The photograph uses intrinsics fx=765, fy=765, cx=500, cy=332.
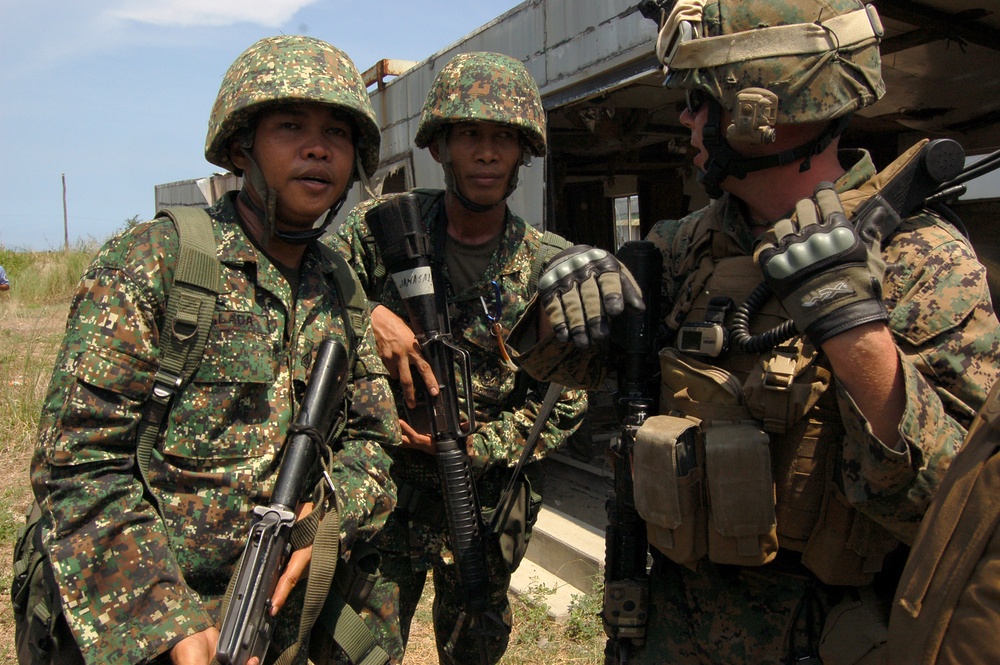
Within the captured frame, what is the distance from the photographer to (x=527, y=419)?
9.45 ft

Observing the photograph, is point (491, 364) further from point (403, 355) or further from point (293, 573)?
point (293, 573)

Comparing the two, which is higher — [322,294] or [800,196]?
[800,196]

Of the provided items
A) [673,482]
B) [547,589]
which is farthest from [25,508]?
[673,482]

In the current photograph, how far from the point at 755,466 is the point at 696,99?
0.93 meters

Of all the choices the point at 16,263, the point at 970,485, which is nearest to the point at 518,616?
the point at 970,485

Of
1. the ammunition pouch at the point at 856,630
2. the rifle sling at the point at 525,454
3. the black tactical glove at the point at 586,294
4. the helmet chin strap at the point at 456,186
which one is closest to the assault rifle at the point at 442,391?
the rifle sling at the point at 525,454

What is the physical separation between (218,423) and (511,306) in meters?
1.31

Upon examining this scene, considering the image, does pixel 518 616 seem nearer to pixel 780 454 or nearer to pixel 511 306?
pixel 511 306

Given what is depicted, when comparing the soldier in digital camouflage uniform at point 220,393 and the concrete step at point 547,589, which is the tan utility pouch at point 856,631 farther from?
the concrete step at point 547,589

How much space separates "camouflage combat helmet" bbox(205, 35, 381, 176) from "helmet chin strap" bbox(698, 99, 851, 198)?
0.93 metres

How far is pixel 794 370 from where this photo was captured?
1.64 m

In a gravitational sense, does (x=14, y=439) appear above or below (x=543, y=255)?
below

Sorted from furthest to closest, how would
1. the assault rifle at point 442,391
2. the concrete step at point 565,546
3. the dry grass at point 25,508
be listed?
the concrete step at point 565,546, the dry grass at point 25,508, the assault rifle at point 442,391

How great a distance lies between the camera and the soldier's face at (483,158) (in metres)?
2.83
